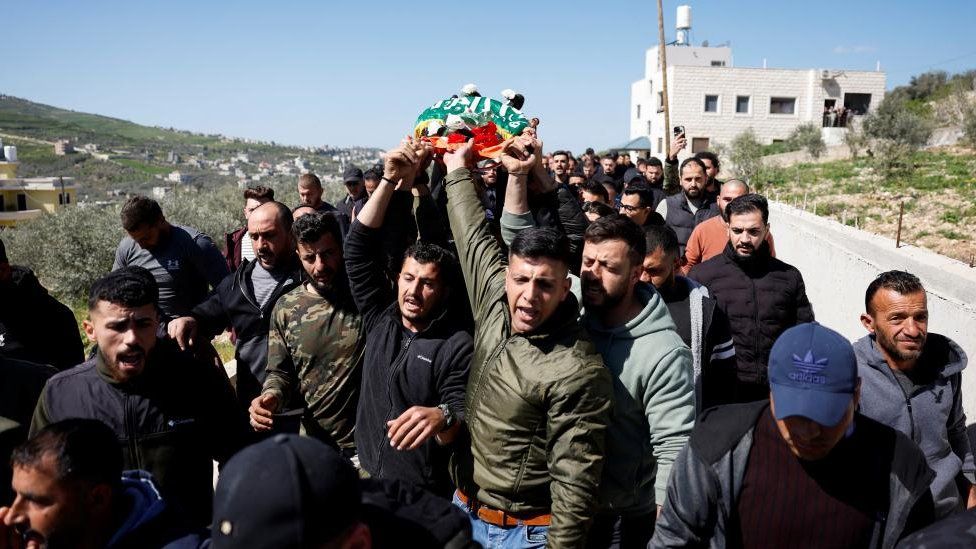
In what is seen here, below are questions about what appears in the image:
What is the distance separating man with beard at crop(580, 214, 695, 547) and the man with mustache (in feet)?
5.57

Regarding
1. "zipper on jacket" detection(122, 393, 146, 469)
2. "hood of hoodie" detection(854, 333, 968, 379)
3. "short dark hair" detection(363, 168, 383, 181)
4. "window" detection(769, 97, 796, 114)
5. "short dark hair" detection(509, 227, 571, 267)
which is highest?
"window" detection(769, 97, 796, 114)

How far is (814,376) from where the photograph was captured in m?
1.96

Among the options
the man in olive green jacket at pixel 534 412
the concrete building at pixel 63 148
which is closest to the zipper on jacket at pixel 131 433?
the man in olive green jacket at pixel 534 412

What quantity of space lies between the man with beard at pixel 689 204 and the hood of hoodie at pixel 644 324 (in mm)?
4116

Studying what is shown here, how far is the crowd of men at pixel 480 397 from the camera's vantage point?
6.53ft

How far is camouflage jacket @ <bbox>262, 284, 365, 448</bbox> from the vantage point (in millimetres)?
3418

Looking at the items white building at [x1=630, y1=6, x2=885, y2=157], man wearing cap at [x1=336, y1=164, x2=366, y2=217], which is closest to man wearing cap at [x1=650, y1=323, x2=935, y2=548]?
man wearing cap at [x1=336, y1=164, x2=366, y2=217]

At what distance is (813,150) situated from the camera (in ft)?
120

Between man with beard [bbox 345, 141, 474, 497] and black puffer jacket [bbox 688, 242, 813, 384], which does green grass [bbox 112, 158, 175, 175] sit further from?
man with beard [bbox 345, 141, 474, 497]

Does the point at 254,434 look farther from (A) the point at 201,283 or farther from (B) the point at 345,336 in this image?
(A) the point at 201,283

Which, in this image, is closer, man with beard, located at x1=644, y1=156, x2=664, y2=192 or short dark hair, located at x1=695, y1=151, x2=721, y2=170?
short dark hair, located at x1=695, y1=151, x2=721, y2=170

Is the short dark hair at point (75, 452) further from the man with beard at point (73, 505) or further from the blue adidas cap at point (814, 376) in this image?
the blue adidas cap at point (814, 376)

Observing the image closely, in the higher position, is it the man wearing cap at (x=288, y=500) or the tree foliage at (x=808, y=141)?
the tree foliage at (x=808, y=141)

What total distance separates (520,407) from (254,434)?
1383mm
